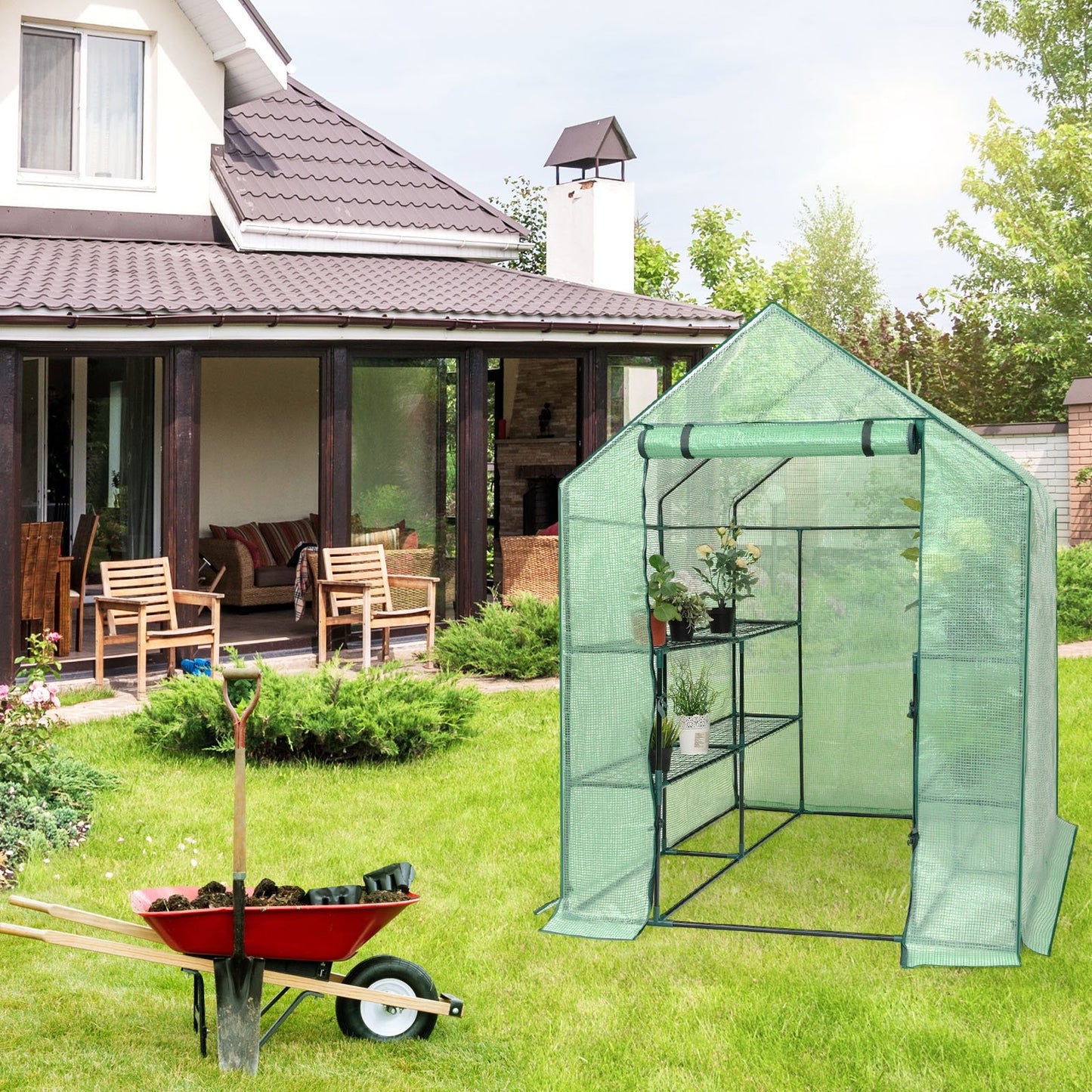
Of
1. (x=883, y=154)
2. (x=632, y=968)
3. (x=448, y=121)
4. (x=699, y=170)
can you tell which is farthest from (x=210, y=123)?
(x=883, y=154)

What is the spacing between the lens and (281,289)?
11.7 meters

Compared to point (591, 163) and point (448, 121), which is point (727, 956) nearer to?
point (591, 163)

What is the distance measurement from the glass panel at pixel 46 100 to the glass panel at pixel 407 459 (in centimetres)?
369

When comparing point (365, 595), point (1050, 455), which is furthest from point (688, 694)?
point (1050, 455)

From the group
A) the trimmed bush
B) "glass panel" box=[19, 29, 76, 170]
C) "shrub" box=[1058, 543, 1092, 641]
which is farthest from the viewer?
"shrub" box=[1058, 543, 1092, 641]

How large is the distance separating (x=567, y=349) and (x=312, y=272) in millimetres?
2426

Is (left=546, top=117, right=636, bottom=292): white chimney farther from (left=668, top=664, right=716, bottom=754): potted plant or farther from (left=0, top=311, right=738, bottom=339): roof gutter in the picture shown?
(left=668, top=664, right=716, bottom=754): potted plant

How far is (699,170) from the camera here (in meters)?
69.1

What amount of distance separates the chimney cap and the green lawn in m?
10.2

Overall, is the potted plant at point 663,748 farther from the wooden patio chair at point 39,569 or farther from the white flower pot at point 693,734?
the wooden patio chair at point 39,569

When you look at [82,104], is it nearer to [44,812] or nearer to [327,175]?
[327,175]

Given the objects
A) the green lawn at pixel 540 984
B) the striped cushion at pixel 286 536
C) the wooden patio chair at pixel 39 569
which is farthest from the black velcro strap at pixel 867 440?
the striped cushion at pixel 286 536

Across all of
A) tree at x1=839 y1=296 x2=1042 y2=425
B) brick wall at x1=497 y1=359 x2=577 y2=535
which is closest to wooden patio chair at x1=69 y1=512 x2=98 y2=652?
brick wall at x1=497 y1=359 x2=577 y2=535

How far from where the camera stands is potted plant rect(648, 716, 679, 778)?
5598mm
